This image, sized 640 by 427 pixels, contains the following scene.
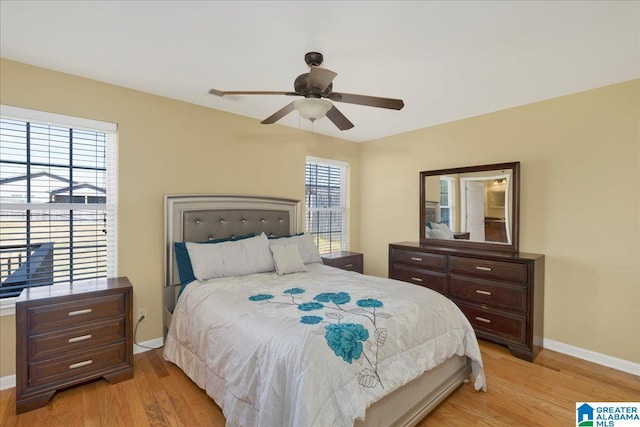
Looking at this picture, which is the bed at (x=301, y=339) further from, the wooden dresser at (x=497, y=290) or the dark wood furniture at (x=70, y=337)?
the wooden dresser at (x=497, y=290)

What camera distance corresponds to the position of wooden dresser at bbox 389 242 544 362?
2762mm

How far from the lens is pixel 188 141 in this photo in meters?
3.17

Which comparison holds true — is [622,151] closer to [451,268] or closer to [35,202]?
[451,268]

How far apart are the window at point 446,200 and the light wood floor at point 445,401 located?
5.44 feet

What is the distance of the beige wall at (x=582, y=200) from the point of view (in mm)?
2594

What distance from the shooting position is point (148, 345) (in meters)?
2.92

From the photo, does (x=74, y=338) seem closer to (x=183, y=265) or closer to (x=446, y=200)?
(x=183, y=265)

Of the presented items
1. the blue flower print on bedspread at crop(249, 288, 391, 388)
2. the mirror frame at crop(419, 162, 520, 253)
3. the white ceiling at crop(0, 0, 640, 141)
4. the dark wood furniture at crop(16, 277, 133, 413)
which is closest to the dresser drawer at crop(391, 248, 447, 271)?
the mirror frame at crop(419, 162, 520, 253)

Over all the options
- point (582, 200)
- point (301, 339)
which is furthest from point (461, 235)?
point (301, 339)

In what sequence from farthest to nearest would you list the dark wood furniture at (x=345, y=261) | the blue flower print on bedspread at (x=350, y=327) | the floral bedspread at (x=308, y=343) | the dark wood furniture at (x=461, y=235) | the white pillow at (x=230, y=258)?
the dark wood furniture at (x=345, y=261) < the dark wood furniture at (x=461, y=235) < the white pillow at (x=230, y=258) < the blue flower print on bedspread at (x=350, y=327) < the floral bedspread at (x=308, y=343)

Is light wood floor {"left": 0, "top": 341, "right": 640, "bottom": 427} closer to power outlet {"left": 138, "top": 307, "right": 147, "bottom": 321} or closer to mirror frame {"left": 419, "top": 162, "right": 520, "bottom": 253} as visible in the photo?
power outlet {"left": 138, "top": 307, "right": 147, "bottom": 321}

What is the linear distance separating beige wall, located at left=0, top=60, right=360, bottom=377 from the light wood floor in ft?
2.05

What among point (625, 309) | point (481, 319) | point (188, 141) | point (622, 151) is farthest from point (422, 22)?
point (625, 309)

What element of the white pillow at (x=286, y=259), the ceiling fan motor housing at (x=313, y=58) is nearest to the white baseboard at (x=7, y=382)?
the white pillow at (x=286, y=259)
